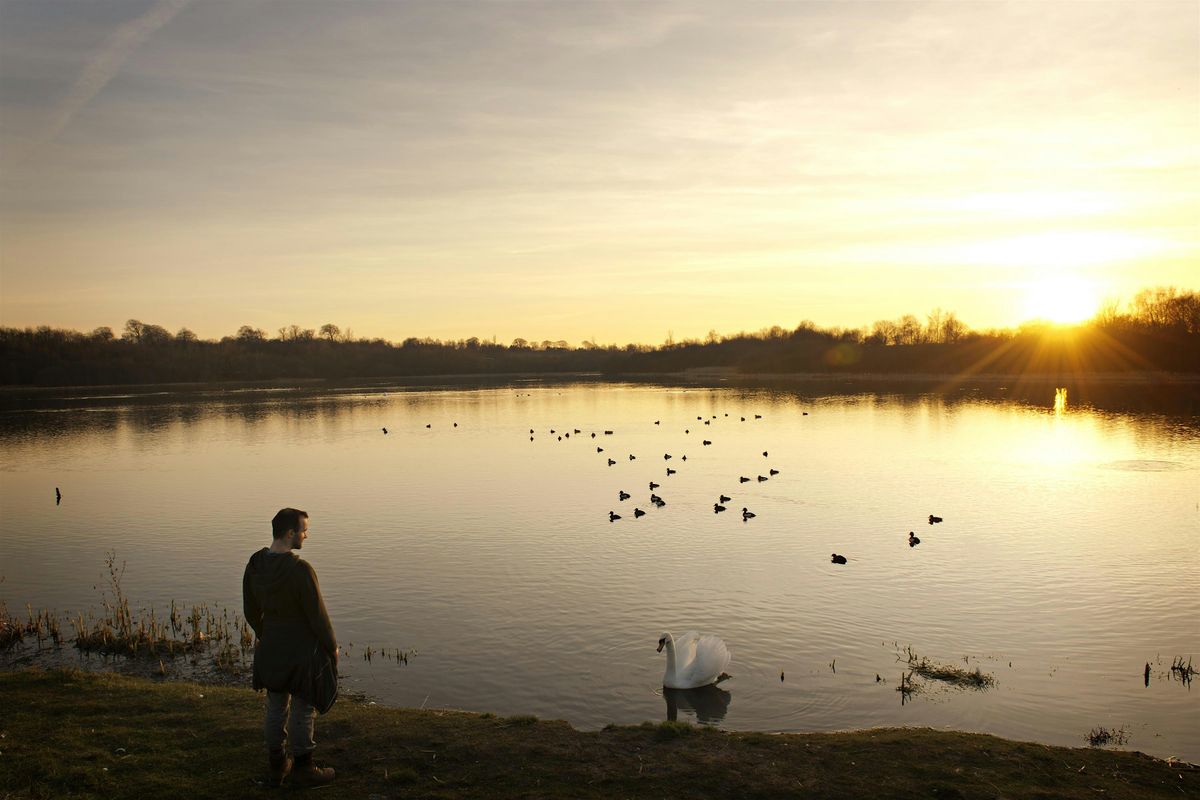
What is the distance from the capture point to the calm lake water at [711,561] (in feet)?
35.6

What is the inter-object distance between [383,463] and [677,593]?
23733 mm

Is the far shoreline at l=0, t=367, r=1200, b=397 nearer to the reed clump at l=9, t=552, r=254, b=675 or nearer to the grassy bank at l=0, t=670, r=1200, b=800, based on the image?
the grassy bank at l=0, t=670, r=1200, b=800

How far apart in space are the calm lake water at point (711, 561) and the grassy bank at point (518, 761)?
5.87 feet

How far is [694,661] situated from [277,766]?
5.62 m

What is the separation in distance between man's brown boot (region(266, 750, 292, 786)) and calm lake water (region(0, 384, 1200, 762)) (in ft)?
12.6

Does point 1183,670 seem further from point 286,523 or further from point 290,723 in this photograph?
point 286,523

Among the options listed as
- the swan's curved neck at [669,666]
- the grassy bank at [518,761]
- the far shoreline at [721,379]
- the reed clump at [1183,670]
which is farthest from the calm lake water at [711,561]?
the far shoreline at [721,379]

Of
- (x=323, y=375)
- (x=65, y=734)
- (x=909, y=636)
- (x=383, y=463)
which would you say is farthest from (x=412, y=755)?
(x=323, y=375)

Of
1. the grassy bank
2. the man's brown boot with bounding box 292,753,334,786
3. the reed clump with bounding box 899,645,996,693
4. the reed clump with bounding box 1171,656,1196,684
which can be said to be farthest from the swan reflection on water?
the reed clump with bounding box 1171,656,1196,684

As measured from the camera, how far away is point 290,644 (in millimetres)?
6480

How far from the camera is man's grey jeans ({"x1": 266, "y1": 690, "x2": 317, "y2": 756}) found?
6.59 m

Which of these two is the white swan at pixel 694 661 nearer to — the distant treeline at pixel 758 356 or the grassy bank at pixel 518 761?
the grassy bank at pixel 518 761

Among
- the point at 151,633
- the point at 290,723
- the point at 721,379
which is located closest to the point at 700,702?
the point at 290,723

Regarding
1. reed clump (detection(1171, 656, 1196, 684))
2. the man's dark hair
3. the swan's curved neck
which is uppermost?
the man's dark hair
